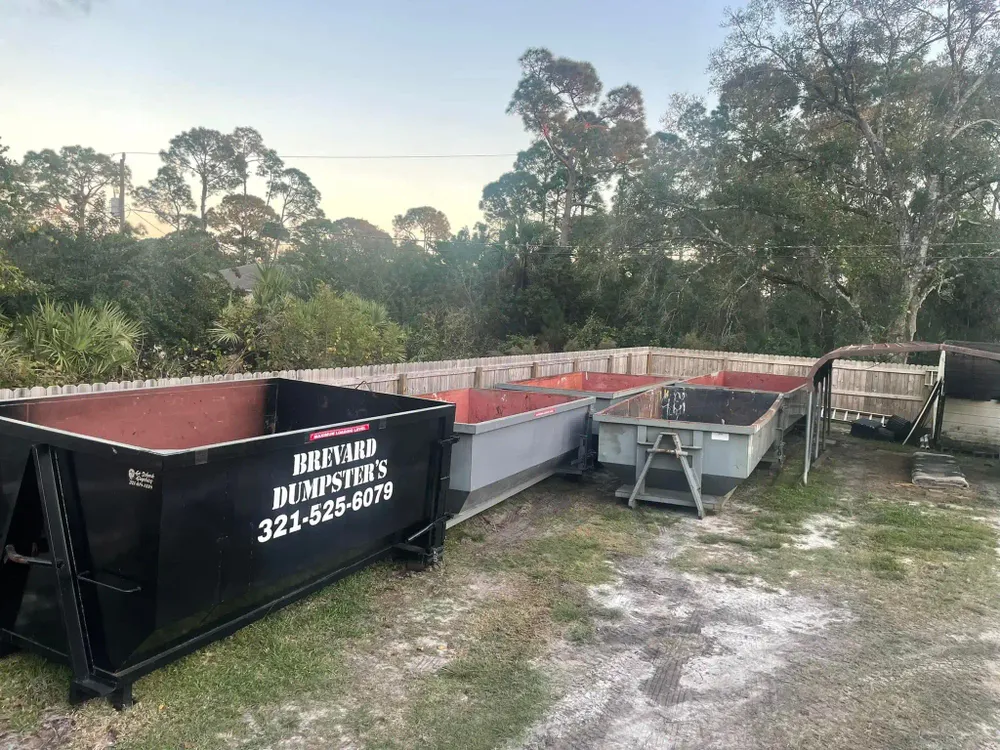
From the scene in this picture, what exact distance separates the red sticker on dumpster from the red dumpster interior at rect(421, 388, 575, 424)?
3961mm

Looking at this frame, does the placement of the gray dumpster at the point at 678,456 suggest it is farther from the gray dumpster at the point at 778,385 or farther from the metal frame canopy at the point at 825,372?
the gray dumpster at the point at 778,385

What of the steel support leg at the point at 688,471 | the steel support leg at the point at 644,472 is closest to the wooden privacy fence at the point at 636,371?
the steel support leg at the point at 644,472

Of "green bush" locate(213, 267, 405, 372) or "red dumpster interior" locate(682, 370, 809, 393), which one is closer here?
"green bush" locate(213, 267, 405, 372)

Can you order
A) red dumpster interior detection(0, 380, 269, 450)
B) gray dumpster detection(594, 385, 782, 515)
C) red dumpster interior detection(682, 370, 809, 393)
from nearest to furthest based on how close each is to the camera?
red dumpster interior detection(0, 380, 269, 450) < gray dumpster detection(594, 385, 782, 515) < red dumpster interior detection(682, 370, 809, 393)

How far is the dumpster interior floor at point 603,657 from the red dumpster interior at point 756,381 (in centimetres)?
575

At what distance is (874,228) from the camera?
2014cm

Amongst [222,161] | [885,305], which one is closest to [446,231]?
[222,161]

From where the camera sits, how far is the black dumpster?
3357mm

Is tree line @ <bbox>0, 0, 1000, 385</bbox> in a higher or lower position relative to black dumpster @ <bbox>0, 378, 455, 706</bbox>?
higher

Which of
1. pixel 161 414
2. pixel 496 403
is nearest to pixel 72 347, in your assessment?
pixel 161 414

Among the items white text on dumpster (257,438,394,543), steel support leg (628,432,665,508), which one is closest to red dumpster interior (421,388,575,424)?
steel support leg (628,432,665,508)

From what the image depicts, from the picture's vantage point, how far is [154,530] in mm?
3305

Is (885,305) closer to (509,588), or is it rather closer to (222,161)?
(509,588)

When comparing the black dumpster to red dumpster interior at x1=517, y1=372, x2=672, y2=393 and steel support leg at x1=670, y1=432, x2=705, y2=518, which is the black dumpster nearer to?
steel support leg at x1=670, y1=432, x2=705, y2=518
